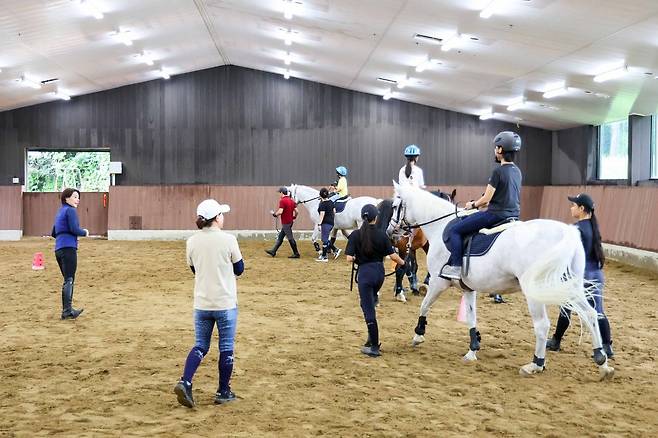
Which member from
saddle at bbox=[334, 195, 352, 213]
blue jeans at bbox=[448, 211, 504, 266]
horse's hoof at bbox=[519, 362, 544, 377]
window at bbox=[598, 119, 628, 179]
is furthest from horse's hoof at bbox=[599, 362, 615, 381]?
window at bbox=[598, 119, 628, 179]

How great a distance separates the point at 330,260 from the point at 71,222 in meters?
8.28

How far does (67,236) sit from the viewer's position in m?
8.92

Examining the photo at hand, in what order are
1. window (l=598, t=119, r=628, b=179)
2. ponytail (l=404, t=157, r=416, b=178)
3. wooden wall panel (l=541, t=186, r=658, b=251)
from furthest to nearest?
window (l=598, t=119, r=628, b=179), wooden wall panel (l=541, t=186, r=658, b=251), ponytail (l=404, t=157, r=416, b=178)

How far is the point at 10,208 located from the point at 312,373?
19.7 m

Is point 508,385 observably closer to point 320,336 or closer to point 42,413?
point 320,336

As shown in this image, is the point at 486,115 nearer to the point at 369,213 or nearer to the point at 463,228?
the point at 463,228

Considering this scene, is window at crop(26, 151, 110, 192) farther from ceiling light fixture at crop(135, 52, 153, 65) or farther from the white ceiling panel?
ceiling light fixture at crop(135, 52, 153, 65)

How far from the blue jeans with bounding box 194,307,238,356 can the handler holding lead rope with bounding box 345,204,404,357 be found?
6.22ft

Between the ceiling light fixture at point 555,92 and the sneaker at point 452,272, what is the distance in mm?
Result: 10806

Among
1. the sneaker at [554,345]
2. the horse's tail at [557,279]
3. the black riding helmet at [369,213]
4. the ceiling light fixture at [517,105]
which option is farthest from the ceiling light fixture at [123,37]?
the horse's tail at [557,279]

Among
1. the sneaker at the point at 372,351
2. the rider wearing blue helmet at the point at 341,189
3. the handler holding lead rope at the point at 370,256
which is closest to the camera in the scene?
the handler holding lead rope at the point at 370,256

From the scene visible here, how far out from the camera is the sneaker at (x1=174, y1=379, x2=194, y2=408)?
5199 millimetres

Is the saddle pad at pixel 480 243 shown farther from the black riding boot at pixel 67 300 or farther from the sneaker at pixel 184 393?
the black riding boot at pixel 67 300

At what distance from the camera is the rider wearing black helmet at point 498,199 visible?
6.65 meters
